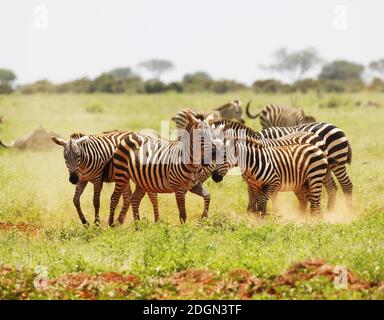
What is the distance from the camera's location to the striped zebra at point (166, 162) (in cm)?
1209

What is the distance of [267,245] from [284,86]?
1553 inches

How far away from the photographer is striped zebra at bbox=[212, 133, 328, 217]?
40.5ft

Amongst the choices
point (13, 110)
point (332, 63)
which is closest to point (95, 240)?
point (13, 110)

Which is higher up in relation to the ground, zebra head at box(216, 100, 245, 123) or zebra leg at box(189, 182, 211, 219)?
zebra head at box(216, 100, 245, 123)

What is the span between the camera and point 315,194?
1277 centimetres

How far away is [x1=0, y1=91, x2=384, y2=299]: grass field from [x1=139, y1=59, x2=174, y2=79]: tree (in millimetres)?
57333

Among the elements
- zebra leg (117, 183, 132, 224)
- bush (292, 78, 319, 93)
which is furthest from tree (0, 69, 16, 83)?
zebra leg (117, 183, 132, 224)

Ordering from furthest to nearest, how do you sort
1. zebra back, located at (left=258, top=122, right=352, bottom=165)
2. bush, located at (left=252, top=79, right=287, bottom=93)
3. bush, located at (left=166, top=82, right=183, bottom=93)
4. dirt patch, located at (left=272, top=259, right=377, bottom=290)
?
bush, located at (left=166, top=82, right=183, bottom=93) < bush, located at (left=252, top=79, right=287, bottom=93) < zebra back, located at (left=258, top=122, right=352, bottom=165) < dirt patch, located at (left=272, top=259, right=377, bottom=290)

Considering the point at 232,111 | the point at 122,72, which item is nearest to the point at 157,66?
the point at 122,72

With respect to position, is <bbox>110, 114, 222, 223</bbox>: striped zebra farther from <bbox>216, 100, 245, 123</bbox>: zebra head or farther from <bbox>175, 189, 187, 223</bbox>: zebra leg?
<bbox>216, 100, 245, 123</bbox>: zebra head

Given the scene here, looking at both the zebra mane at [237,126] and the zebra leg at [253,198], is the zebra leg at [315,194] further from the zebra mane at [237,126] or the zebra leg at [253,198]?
the zebra mane at [237,126]

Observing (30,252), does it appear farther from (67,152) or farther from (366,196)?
(366,196)

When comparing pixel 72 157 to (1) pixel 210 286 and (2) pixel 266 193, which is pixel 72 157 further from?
(1) pixel 210 286

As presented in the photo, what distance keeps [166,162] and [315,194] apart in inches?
97.6
